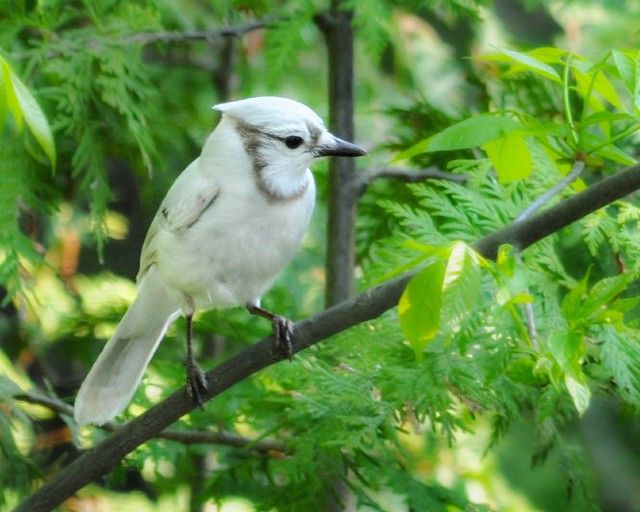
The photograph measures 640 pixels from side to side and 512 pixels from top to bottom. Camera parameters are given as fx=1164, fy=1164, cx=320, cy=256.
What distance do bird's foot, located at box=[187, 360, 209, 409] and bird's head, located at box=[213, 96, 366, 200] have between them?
0.32m

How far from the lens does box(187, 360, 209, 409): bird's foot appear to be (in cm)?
175

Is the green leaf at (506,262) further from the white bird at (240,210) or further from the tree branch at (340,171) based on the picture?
the tree branch at (340,171)

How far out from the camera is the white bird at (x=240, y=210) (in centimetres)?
193

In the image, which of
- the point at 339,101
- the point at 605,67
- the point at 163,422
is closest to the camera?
the point at 605,67

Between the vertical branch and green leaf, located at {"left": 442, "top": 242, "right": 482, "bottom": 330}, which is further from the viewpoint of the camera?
the vertical branch

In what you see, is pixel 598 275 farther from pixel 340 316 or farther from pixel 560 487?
pixel 340 316

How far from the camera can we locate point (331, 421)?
1.83 metres

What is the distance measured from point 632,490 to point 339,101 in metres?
1.22

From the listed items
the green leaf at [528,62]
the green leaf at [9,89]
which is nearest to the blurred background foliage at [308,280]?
the green leaf at [9,89]

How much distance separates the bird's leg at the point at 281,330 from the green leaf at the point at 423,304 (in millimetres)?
487

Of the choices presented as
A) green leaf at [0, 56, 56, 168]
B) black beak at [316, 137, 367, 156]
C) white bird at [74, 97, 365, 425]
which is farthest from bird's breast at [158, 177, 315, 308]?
green leaf at [0, 56, 56, 168]

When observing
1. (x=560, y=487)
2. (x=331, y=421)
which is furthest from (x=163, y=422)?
(x=560, y=487)

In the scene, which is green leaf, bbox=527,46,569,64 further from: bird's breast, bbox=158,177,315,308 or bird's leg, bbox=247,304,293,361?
bird's breast, bbox=158,177,315,308

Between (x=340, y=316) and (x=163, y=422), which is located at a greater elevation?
→ (x=340, y=316)
